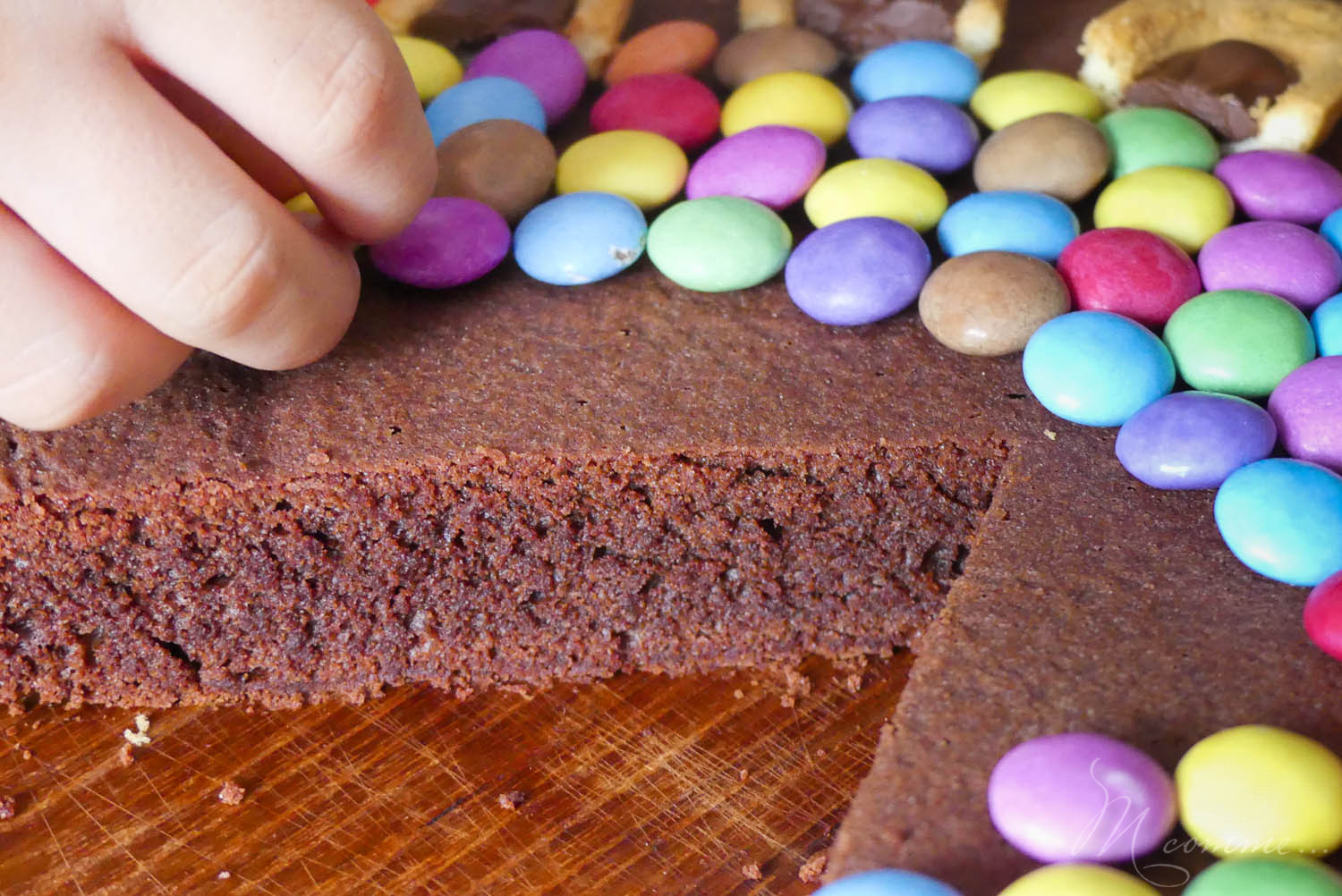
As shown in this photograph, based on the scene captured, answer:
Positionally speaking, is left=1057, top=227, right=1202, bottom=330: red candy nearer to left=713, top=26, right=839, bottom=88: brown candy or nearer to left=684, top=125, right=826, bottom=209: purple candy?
left=684, top=125, right=826, bottom=209: purple candy

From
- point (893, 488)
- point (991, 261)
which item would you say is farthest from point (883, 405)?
point (991, 261)

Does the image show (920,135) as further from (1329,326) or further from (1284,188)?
(1329,326)

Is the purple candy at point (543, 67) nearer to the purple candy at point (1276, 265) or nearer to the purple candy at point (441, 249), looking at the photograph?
the purple candy at point (441, 249)

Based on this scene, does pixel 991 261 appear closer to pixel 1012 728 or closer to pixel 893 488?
pixel 893 488

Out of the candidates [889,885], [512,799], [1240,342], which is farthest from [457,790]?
[1240,342]

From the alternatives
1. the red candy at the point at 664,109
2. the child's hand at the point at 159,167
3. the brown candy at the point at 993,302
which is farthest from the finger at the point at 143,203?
the brown candy at the point at 993,302

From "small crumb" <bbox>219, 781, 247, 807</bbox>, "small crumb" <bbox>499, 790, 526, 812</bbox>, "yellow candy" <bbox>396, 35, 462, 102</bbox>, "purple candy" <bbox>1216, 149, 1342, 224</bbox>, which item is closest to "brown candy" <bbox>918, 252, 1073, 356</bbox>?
"purple candy" <bbox>1216, 149, 1342, 224</bbox>

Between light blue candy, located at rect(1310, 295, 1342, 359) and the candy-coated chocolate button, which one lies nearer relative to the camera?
the candy-coated chocolate button
